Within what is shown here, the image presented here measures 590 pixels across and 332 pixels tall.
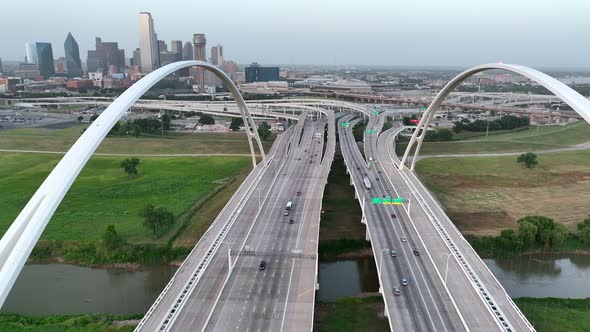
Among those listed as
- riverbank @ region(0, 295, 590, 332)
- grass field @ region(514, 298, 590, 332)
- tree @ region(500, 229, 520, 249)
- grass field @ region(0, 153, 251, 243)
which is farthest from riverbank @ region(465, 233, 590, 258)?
grass field @ region(0, 153, 251, 243)

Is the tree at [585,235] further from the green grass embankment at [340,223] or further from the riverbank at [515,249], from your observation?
the green grass embankment at [340,223]

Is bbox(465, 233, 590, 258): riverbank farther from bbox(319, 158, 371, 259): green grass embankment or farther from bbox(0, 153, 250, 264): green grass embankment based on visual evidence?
bbox(0, 153, 250, 264): green grass embankment

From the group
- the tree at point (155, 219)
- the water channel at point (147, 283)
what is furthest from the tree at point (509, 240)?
the tree at point (155, 219)

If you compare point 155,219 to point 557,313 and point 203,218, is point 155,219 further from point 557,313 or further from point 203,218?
point 557,313

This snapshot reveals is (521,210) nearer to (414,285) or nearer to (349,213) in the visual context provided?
(349,213)

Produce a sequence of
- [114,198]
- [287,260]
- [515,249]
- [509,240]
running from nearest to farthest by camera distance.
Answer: [287,260] → [515,249] → [509,240] → [114,198]

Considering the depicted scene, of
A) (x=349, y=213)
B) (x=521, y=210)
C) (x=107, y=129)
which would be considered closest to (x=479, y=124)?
(x=521, y=210)

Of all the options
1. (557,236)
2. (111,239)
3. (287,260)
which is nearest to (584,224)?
(557,236)
